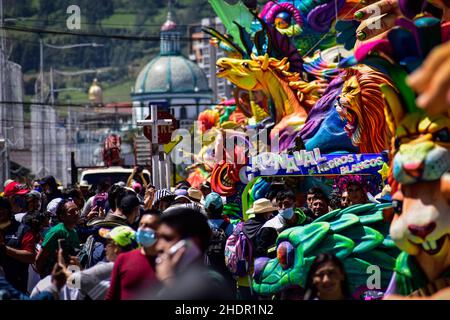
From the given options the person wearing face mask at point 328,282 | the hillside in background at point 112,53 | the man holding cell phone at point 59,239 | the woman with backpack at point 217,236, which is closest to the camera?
the person wearing face mask at point 328,282

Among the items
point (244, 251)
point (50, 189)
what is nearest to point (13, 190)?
point (50, 189)

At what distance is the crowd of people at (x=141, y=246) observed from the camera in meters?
7.59

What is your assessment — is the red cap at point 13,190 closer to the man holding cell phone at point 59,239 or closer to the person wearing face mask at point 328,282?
the man holding cell phone at point 59,239

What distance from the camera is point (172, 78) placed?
11081 cm

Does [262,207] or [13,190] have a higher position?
[13,190]

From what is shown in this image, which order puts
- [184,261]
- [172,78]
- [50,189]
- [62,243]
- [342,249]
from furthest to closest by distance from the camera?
[172,78] < [50,189] < [342,249] < [62,243] < [184,261]

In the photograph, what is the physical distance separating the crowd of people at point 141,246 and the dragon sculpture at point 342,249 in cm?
27

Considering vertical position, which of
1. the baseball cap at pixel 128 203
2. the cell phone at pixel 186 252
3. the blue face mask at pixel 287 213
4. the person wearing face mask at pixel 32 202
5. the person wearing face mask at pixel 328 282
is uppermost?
the person wearing face mask at pixel 32 202

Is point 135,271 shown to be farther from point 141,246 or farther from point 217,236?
point 217,236

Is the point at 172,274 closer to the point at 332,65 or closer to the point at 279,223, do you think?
the point at 279,223

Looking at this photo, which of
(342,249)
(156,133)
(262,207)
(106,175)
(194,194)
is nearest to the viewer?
(342,249)

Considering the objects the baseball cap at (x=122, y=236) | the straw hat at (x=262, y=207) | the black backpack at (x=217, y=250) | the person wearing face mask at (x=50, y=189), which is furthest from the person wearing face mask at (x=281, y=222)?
the person wearing face mask at (x=50, y=189)

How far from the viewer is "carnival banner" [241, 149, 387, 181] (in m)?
16.3

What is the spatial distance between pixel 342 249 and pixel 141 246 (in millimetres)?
2686
